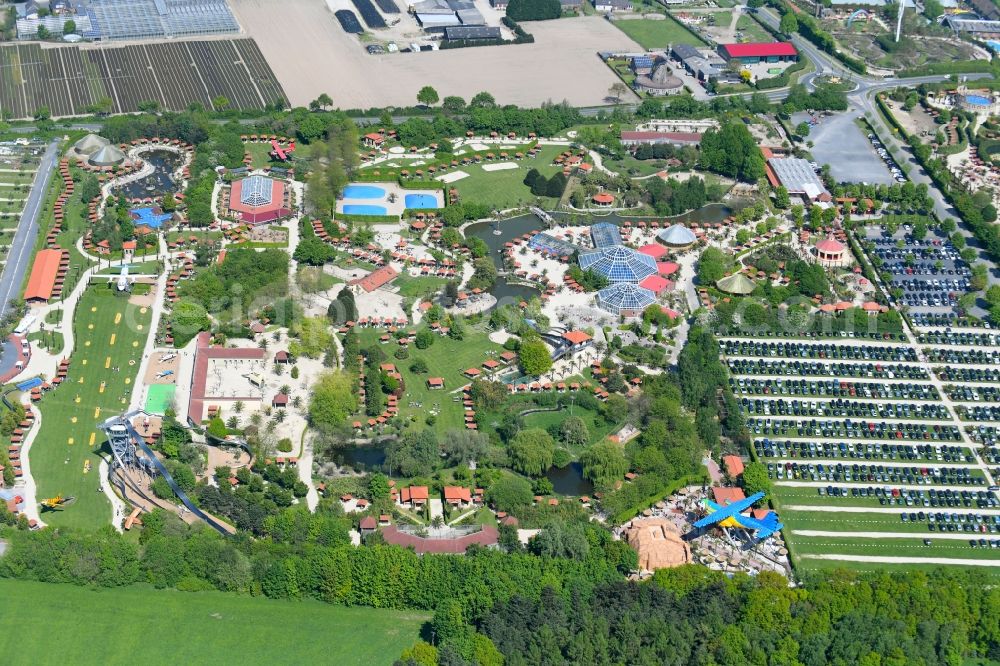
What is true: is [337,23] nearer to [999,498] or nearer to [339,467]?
[339,467]

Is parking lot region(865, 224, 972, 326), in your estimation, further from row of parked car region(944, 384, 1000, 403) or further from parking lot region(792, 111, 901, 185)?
parking lot region(792, 111, 901, 185)

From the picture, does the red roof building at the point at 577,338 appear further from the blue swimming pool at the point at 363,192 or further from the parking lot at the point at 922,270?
the blue swimming pool at the point at 363,192

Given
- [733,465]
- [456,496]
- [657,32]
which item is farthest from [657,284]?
[657,32]

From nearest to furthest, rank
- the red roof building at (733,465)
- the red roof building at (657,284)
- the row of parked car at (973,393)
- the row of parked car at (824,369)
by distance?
the red roof building at (733,465)
the row of parked car at (973,393)
the row of parked car at (824,369)
the red roof building at (657,284)

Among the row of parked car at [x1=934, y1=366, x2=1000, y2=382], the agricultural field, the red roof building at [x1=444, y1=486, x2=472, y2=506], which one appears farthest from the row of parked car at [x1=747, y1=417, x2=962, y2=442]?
the agricultural field

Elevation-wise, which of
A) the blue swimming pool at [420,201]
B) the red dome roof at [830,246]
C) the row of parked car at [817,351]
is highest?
the blue swimming pool at [420,201]

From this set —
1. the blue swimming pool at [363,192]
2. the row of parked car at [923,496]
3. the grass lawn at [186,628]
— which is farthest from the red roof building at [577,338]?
the grass lawn at [186,628]
